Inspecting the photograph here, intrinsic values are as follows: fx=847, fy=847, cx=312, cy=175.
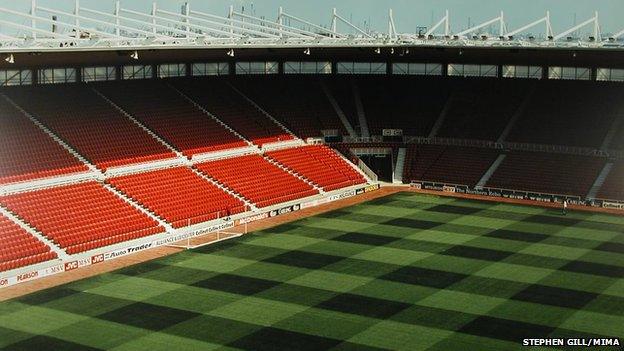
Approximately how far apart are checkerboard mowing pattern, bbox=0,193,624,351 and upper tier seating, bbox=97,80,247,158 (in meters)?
13.5

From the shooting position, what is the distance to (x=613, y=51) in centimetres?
5834

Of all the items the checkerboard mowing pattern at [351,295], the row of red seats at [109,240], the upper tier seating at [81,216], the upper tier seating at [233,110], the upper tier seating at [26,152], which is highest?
the upper tier seating at [233,110]

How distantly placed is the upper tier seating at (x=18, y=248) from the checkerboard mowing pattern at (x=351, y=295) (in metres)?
3.52

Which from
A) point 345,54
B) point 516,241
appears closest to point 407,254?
point 516,241

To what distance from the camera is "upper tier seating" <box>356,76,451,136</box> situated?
7575cm

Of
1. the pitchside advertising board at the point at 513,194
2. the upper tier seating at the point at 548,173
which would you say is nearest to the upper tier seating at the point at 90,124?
the pitchside advertising board at the point at 513,194

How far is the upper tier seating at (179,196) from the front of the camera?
5269 centimetres

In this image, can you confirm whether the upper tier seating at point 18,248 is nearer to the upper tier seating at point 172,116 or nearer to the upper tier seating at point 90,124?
the upper tier seating at point 90,124

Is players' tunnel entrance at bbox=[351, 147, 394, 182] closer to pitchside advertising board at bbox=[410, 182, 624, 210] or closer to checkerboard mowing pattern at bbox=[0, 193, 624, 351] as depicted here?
pitchside advertising board at bbox=[410, 182, 624, 210]

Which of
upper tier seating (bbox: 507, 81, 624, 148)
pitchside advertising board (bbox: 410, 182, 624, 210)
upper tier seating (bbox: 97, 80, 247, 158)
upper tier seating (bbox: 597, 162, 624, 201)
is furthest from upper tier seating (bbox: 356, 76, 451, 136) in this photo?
upper tier seating (bbox: 597, 162, 624, 201)

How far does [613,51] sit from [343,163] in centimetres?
2327

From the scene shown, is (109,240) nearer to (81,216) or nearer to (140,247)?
(140,247)

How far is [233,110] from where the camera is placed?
232 feet

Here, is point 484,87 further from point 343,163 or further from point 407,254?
point 407,254
